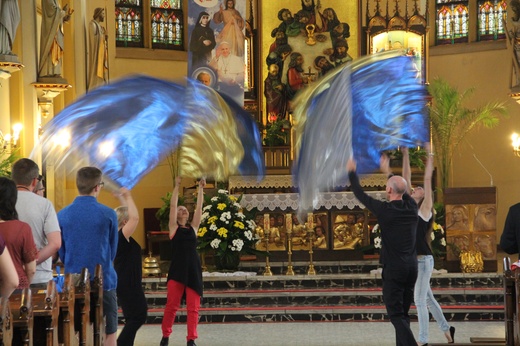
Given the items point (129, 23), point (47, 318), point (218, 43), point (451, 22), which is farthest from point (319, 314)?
point (129, 23)

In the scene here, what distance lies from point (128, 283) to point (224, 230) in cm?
709

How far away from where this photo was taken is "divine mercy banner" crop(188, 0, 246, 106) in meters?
18.8

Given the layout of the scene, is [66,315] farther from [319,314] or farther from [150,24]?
[150,24]

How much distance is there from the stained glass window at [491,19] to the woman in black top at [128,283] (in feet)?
51.4

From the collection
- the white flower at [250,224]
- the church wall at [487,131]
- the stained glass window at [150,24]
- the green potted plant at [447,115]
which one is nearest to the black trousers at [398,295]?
the white flower at [250,224]

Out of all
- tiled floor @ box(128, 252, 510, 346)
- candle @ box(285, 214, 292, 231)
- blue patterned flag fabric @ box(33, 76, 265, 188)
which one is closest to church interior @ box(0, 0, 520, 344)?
candle @ box(285, 214, 292, 231)

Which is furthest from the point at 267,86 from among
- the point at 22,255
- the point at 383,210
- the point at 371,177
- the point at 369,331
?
the point at 22,255

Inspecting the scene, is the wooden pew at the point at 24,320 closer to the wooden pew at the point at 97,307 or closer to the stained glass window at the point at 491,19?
the wooden pew at the point at 97,307

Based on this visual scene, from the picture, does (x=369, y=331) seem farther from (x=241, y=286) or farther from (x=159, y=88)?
(x=159, y=88)

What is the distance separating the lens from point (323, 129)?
793 centimetres

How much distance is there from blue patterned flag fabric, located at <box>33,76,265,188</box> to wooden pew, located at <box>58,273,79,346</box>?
127cm

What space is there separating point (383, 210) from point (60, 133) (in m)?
2.77

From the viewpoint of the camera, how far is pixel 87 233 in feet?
24.9

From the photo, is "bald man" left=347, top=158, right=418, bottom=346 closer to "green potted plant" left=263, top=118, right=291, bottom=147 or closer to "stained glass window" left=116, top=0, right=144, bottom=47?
"green potted plant" left=263, top=118, right=291, bottom=147
